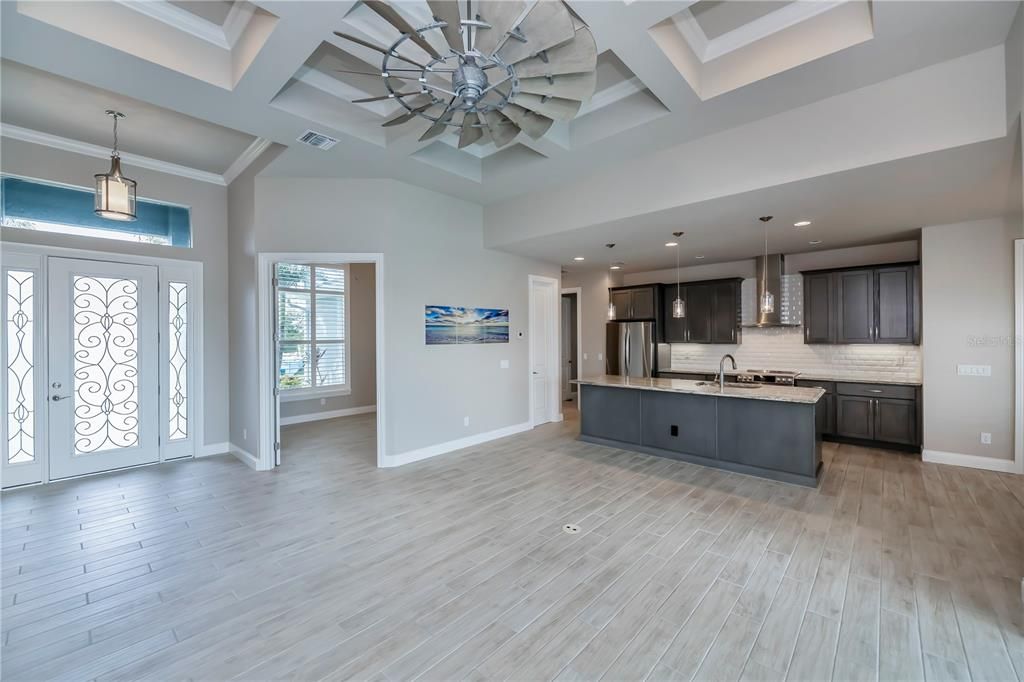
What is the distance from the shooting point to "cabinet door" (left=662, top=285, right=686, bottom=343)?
7.50 meters

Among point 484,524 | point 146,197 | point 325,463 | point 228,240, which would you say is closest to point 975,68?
point 484,524

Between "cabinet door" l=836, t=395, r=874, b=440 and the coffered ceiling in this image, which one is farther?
"cabinet door" l=836, t=395, r=874, b=440

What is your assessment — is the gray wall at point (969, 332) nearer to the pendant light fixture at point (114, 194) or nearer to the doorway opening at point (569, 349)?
the doorway opening at point (569, 349)

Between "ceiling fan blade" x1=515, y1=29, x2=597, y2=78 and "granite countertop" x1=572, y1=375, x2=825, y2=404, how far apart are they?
12.0ft

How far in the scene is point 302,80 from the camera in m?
3.34

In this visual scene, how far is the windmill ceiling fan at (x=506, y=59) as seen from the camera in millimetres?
1833

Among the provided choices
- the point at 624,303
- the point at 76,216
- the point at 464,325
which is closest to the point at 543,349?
the point at 464,325

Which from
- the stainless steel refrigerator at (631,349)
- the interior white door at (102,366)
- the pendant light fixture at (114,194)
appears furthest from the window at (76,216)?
the stainless steel refrigerator at (631,349)

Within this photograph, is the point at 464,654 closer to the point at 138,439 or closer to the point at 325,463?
the point at 325,463

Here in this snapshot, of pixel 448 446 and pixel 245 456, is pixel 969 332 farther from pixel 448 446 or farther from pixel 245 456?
pixel 245 456

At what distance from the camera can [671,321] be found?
25.2 ft

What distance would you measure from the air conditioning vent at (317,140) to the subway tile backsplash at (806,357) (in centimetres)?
652

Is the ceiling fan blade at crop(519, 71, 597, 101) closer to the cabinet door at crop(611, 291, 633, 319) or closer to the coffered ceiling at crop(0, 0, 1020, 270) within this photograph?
the coffered ceiling at crop(0, 0, 1020, 270)

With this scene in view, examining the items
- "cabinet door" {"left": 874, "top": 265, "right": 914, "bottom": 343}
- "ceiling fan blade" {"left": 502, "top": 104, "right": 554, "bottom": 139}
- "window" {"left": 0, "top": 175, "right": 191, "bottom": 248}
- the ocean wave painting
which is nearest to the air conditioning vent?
the ocean wave painting
